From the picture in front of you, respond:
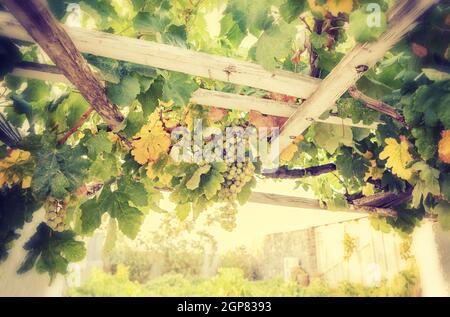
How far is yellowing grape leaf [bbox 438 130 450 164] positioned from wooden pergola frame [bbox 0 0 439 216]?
35 centimetres

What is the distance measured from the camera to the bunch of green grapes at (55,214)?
1729 mm

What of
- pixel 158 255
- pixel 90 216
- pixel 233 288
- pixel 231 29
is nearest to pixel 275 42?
pixel 231 29

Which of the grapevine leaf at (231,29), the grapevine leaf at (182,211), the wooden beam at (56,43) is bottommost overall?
the grapevine leaf at (182,211)

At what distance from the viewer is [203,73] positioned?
125cm

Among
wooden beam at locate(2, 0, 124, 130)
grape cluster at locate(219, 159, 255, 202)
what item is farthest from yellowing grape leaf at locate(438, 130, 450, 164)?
wooden beam at locate(2, 0, 124, 130)

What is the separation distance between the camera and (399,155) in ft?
6.55

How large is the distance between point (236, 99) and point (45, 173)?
3.20ft

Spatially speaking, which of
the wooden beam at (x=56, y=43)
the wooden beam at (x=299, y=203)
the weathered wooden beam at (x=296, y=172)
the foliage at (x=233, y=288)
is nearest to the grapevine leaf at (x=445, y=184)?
the weathered wooden beam at (x=296, y=172)

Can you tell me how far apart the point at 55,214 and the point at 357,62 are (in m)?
1.65

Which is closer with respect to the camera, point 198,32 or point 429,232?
point 198,32

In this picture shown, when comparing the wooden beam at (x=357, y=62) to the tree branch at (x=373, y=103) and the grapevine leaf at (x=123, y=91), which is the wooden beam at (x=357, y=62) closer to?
the tree branch at (x=373, y=103)

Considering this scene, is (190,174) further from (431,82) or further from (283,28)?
(431,82)
